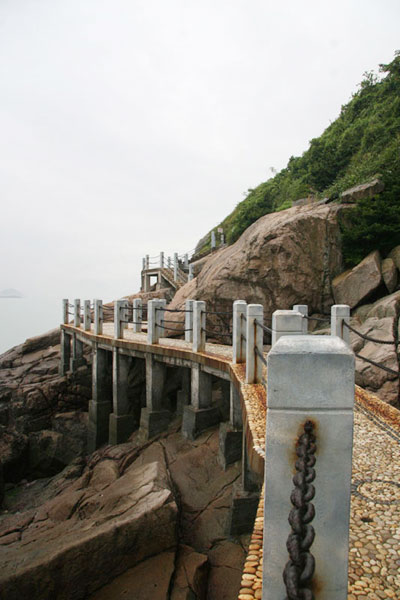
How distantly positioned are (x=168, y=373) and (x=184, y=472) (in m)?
4.92

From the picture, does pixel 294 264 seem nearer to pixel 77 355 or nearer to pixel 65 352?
pixel 77 355

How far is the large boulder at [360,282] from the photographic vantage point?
11016mm

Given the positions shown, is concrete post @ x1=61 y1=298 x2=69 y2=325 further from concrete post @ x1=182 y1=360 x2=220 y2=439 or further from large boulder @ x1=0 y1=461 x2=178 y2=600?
large boulder @ x1=0 y1=461 x2=178 y2=600

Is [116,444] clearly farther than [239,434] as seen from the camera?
Yes

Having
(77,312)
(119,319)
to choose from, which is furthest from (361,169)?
(77,312)

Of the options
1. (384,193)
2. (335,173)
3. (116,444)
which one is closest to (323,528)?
(116,444)

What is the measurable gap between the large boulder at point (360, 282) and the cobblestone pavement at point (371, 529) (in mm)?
7664

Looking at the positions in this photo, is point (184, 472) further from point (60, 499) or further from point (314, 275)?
point (314, 275)

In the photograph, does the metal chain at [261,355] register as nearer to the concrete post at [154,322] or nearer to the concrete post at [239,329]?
the concrete post at [239,329]

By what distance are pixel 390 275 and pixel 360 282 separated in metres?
0.86

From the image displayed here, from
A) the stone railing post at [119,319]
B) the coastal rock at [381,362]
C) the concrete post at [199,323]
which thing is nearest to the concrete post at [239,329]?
the concrete post at [199,323]

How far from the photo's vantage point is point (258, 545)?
2.39 meters

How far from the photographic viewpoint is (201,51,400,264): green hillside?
38.3 feet

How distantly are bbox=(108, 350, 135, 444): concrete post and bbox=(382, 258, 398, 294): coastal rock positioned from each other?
862cm
